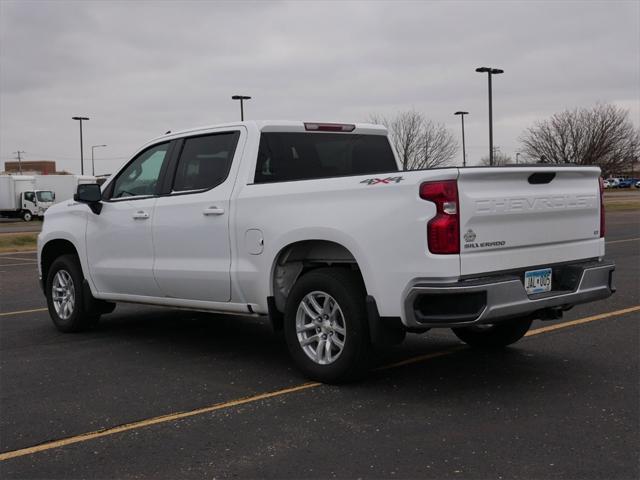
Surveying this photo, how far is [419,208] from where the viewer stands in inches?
190

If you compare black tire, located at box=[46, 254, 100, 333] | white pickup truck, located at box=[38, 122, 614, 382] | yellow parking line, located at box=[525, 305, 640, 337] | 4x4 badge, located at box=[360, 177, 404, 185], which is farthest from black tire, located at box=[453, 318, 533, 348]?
black tire, located at box=[46, 254, 100, 333]

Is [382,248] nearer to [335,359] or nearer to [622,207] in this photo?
[335,359]

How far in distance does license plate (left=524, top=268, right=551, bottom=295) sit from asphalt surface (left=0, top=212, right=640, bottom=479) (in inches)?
27.3

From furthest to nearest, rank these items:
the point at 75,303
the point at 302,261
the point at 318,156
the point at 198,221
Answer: the point at 75,303, the point at 318,156, the point at 198,221, the point at 302,261

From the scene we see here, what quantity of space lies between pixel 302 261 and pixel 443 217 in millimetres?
1476

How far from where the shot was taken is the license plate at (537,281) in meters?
5.23

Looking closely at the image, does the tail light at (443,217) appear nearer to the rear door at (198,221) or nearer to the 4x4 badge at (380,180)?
the 4x4 badge at (380,180)

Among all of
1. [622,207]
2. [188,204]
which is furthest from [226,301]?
[622,207]

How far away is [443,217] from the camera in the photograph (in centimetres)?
478

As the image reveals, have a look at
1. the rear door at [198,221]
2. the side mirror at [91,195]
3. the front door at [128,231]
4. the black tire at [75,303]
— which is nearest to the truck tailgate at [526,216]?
the rear door at [198,221]

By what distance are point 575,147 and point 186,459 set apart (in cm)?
4973

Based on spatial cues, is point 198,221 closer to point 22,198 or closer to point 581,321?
point 581,321

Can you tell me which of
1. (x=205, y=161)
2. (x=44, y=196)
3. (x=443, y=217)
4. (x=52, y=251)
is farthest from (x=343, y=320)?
(x=44, y=196)

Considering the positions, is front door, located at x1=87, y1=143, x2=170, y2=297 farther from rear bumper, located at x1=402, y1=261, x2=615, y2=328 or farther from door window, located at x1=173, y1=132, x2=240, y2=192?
Answer: rear bumper, located at x1=402, y1=261, x2=615, y2=328
